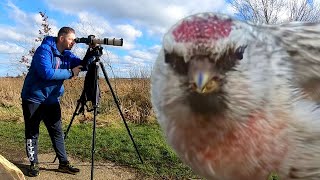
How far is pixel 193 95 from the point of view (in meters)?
1.21

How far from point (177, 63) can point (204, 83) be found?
10 centimetres

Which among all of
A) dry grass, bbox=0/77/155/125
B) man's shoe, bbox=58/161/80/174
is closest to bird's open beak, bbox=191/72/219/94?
man's shoe, bbox=58/161/80/174

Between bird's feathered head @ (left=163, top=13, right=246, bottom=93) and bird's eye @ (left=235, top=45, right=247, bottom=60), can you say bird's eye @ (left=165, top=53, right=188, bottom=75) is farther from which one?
bird's eye @ (left=235, top=45, right=247, bottom=60)

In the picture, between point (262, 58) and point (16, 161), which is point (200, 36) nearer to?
point (262, 58)

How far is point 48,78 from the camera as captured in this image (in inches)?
199

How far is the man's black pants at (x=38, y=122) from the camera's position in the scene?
17.8ft

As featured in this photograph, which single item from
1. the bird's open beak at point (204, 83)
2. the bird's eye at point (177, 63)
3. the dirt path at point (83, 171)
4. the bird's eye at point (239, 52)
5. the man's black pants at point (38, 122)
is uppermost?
the bird's eye at point (239, 52)

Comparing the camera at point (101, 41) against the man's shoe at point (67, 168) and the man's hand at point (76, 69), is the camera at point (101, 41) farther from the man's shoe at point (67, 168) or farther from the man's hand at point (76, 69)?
the man's shoe at point (67, 168)

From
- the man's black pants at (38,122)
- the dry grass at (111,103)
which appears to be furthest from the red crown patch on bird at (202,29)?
the dry grass at (111,103)

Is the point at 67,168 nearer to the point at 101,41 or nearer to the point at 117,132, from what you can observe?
the point at 101,41

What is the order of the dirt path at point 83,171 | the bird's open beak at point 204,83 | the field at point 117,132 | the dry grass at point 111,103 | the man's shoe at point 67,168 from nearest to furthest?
the bird's open beak at point 204,83, the dirt path at point 83,171, the man's shoe at point 67,168, the field at point 117,132, the dry grass at point 111,103

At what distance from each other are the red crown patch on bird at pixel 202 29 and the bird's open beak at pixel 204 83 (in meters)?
0.09

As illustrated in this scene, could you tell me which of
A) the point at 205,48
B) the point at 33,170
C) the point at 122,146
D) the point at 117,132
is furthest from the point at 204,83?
the point at 117,132

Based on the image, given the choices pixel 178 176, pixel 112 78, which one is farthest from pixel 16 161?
pixel 112 78
